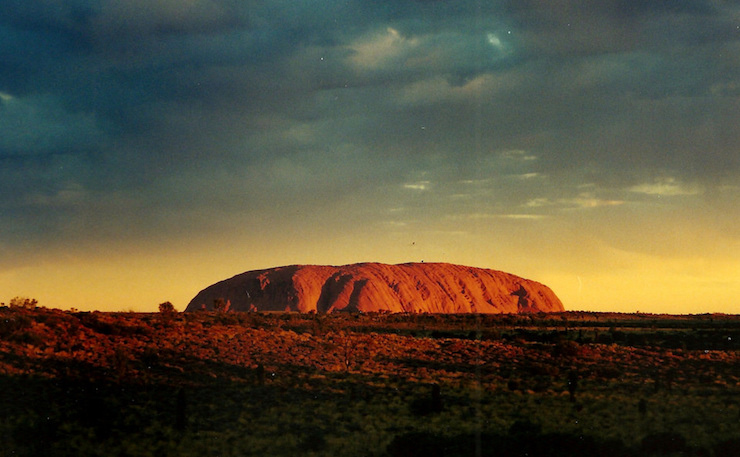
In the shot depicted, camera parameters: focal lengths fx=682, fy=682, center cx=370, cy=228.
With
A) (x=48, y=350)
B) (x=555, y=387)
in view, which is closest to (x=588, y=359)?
(x=555, y=387)

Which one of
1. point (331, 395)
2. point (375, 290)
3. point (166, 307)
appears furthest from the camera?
point (375, 290)

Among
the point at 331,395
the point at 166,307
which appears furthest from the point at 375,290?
the point at 331,395

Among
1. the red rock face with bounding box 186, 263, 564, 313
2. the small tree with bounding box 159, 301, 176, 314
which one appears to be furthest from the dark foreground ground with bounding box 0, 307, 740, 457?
the red rock face with bounding box 186, 263, 564, 313

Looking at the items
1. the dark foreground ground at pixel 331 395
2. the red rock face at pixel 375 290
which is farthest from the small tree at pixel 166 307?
the red rock face at pixel 375 290

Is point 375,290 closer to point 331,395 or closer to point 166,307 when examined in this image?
point 166,307

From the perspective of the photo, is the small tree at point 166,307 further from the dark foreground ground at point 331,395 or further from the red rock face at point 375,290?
the red rock face at point 375,290

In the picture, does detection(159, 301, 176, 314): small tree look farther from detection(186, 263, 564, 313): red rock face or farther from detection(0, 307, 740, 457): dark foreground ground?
detection(186, 263, 564, 313): red rock face

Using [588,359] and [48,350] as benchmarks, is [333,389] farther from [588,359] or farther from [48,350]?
[588,359]
